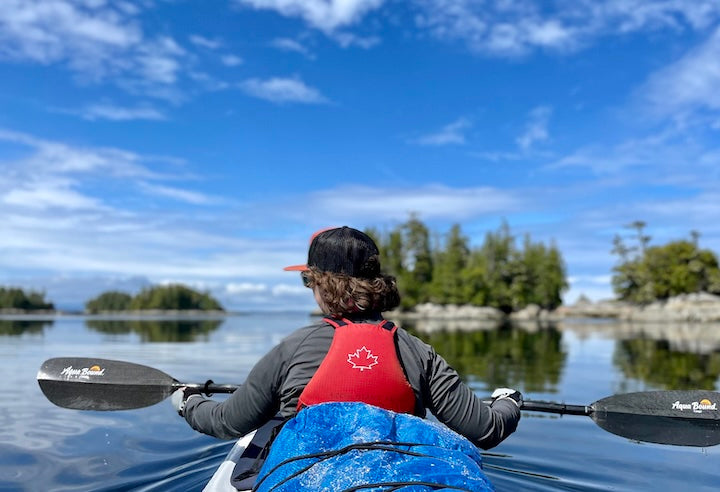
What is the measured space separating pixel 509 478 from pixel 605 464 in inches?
50.2

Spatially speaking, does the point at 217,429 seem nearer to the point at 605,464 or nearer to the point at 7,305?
the point at 605,464

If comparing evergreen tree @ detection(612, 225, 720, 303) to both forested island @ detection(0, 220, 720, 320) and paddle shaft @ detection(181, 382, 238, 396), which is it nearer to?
forested island @ detection(0, 220, 720, 320)

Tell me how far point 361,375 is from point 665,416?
3451 mm

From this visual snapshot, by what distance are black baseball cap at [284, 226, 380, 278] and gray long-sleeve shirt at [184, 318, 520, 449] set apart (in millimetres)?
320

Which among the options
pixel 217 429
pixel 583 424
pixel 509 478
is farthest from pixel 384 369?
pixel 583 424

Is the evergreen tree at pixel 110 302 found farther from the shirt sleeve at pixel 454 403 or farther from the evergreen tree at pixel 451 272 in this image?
the shirt sleeve at pixel 454 403

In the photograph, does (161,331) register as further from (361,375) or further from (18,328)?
(361,375)

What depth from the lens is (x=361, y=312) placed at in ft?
10.3

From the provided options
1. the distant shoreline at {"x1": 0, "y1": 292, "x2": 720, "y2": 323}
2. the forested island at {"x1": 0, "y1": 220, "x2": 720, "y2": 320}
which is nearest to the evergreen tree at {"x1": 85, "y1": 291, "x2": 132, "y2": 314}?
the distant shoreline at {"x1": 0, "y1": 292, "x2": 720, "y2": 323}

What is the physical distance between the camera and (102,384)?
17.6 ft

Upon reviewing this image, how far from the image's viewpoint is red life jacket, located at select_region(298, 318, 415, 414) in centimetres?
288

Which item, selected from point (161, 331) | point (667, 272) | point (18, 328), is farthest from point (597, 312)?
point (18, 328)

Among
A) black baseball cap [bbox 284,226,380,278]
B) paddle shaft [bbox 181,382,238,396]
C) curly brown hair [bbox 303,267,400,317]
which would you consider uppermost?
black baseball cap [bbox 284,226,380,278]

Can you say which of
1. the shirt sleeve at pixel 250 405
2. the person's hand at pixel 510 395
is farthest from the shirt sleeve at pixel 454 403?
the person's hand at pixel 510 395
